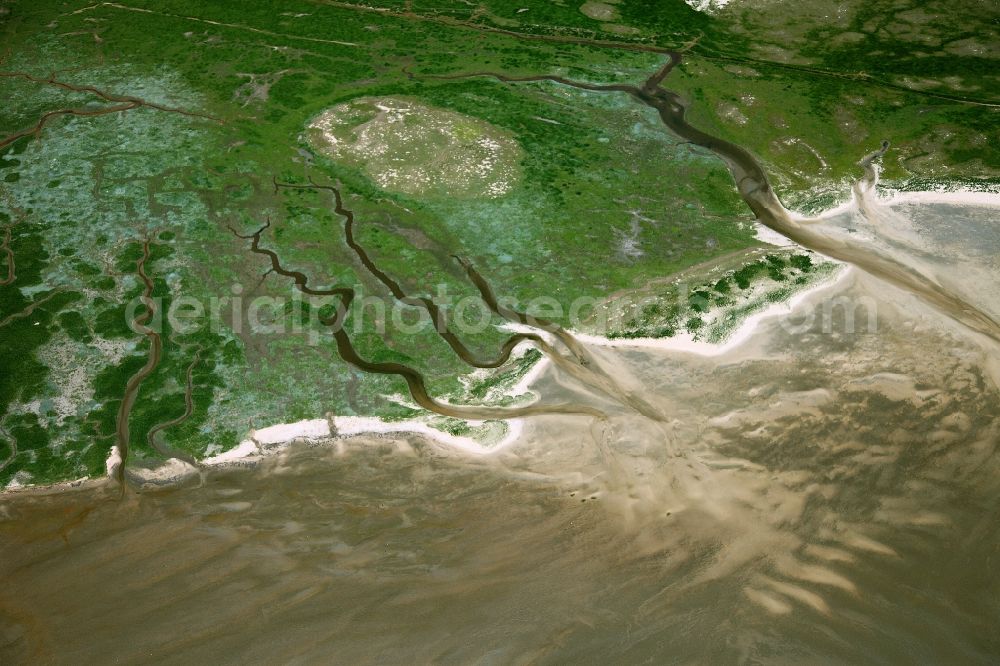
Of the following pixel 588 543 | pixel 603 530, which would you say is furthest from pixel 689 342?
pixel 588 543

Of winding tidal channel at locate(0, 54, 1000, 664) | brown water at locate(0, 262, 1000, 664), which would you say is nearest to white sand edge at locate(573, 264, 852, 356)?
winding tidal channel at locate(0, 54, 1000, 664)

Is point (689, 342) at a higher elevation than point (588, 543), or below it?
higher

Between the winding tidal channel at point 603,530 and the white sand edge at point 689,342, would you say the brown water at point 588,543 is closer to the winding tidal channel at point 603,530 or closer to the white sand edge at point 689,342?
the winding tidal channel at point 603,530

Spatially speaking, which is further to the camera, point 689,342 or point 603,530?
point 689,342

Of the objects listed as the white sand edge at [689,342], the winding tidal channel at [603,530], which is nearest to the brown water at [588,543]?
the winding tidal channel at [603,530]

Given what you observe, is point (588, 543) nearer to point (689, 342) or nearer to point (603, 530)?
point (603, 530)
